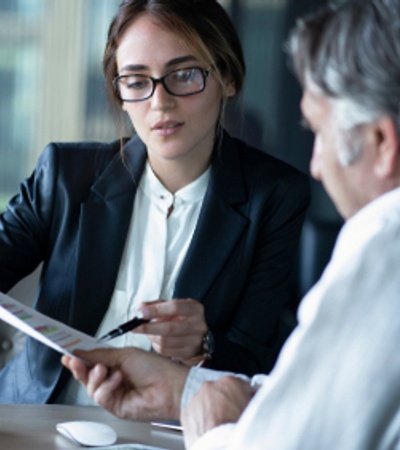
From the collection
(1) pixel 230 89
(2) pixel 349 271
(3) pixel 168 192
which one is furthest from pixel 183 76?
(2) pixel 349 271

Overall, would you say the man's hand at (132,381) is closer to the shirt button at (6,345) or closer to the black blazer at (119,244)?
the black blazer at (119,244)

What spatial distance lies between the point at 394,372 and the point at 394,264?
0.37 ft

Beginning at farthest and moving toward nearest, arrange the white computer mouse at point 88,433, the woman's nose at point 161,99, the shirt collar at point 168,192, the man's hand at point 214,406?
Answer: the shirt collar at point 168,192
the woman's nose at point 161,99
the white computer mouse at point 88,433
the man's hand at point 214,406

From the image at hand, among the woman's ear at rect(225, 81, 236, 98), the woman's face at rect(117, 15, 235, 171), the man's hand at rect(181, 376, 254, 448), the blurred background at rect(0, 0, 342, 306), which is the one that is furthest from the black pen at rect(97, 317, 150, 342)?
the blurred background at rect(0, 0, 342, 306)

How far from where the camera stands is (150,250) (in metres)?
2.02

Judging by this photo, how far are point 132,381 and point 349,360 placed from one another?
22.8 inches

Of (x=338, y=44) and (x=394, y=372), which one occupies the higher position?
(x=338, y=44)

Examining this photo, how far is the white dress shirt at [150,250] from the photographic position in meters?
1.96

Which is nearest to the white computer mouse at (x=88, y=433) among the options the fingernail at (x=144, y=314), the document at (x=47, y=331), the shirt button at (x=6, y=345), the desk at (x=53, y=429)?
the desk at (x=53, y=429)

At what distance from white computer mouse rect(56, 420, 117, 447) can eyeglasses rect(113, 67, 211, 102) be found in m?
0.84

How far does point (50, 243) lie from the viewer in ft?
6.73

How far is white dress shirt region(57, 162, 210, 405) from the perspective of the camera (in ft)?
6.44

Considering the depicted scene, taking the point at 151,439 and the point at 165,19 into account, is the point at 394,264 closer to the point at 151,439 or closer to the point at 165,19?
the point at 151,439

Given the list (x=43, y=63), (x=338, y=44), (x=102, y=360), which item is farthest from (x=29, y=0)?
(x=338, y=44)
